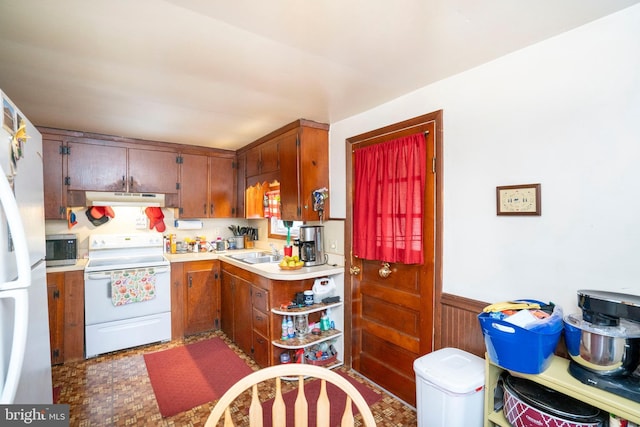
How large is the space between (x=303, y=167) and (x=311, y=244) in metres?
0.72

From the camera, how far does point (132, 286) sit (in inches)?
123

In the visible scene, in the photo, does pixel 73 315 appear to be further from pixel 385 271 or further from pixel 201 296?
pixel 385 271

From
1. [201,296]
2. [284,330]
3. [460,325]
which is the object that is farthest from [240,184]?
[460,325]

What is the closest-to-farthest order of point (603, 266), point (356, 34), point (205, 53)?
point (603, 266) → point (356, 34) → point (205, 53)

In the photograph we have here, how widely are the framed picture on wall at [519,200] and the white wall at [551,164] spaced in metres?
0.03

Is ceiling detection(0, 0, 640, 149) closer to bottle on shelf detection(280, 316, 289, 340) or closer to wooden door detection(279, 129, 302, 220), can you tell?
wooden door detection(279, 129, 302, 220)

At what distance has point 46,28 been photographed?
4.62 feet

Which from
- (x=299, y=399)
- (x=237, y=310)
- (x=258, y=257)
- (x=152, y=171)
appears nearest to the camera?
(x=299, y=399)

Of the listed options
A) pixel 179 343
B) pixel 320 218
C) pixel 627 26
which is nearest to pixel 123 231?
pixel 179 343

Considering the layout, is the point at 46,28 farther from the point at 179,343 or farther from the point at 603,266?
the point at 179,343

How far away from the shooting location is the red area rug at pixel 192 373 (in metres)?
2.31

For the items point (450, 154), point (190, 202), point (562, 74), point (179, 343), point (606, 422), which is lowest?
point (179, 343)

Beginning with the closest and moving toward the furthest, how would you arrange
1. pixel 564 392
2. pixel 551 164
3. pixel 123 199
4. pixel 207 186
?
pixel 564 392, pixel 551 164, pixel 123 199, pixel 207 186

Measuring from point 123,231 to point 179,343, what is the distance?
4.85ft
